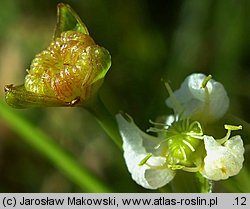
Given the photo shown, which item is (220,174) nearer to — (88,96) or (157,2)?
(88,96)

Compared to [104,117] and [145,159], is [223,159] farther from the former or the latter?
[104,117]

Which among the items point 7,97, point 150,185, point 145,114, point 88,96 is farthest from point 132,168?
point 145,114

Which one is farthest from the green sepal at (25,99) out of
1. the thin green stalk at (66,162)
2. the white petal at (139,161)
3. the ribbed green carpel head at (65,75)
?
the thin green stalk at (66,162)

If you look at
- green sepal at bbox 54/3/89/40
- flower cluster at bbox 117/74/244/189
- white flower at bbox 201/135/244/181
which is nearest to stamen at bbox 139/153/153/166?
flower cluster at bbox 117/74/244/189

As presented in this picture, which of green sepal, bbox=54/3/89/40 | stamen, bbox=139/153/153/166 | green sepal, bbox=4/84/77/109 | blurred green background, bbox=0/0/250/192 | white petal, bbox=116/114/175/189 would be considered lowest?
blurred green background, bbox=0/0/250/192

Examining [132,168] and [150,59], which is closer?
[132,168]

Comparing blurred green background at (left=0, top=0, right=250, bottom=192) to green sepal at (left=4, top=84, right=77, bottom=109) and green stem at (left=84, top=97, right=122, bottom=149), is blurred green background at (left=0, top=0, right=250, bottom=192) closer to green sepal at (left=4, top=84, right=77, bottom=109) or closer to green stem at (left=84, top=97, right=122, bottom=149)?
green stem at (left=84, top=97, right=122, bottom=149)

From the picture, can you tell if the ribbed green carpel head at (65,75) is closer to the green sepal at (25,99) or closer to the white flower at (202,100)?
the green sepal at (25,99)

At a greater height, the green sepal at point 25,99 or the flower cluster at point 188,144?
the green sepal at point 25,99
